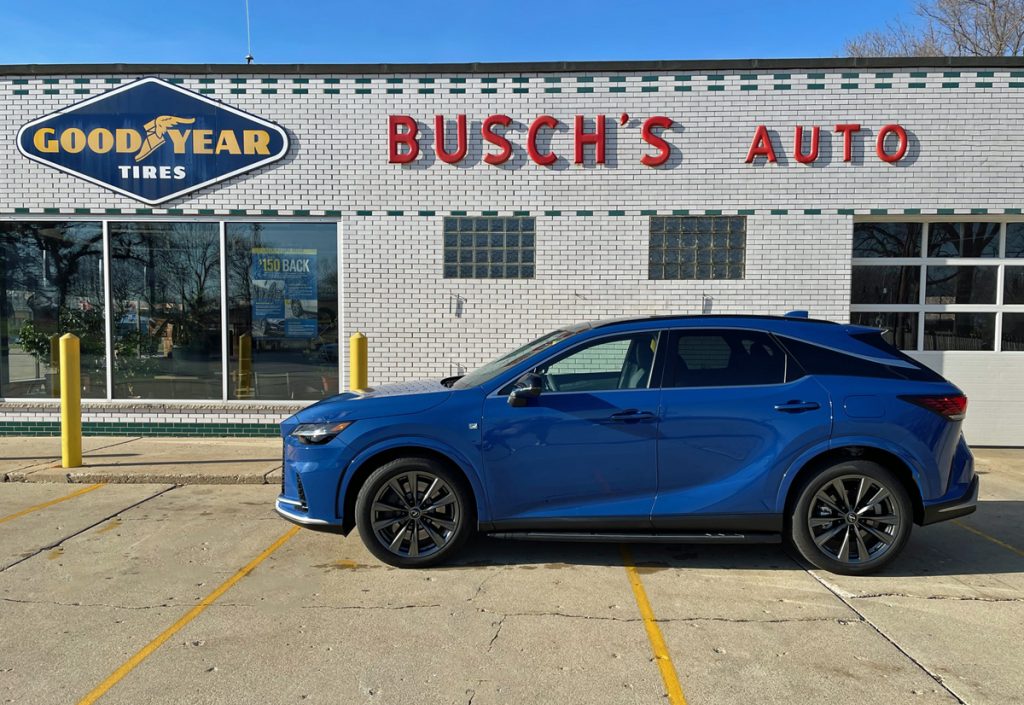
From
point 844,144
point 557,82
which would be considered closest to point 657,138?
point 557,82

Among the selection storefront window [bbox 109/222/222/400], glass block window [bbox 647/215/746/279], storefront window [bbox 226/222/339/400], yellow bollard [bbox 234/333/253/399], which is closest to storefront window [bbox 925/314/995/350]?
glass block window [bbox 647/215/746/279]

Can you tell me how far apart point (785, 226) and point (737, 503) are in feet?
18.8

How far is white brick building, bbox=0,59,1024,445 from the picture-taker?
29.2 feet

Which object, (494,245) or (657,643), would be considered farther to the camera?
(494,245)

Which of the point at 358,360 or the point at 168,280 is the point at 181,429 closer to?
the point at 168,280

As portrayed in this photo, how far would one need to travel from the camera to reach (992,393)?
29.9 feet

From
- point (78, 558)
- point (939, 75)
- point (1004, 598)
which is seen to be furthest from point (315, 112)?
point (1004, 598)

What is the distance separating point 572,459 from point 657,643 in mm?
1298

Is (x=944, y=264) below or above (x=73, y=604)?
above

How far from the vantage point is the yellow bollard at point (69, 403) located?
7492 mm

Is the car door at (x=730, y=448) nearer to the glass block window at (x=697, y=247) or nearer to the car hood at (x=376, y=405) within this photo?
the car hood at (x=376, y=405)

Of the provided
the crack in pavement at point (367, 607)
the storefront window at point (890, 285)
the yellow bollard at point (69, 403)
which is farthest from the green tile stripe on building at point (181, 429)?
the storefront window at point (890, 285)

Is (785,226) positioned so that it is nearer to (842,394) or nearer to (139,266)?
(842,394)

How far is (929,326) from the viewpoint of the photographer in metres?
9.35
